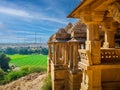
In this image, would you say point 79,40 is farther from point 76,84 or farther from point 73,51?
point 76,84

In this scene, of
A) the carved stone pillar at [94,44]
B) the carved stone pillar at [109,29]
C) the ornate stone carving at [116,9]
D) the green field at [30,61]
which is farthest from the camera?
the green field at [30,61]

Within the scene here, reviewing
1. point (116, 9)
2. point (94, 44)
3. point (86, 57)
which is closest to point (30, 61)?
point (86, 57)

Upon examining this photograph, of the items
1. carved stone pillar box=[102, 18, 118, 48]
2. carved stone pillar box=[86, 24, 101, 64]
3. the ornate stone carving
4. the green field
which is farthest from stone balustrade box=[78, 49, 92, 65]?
the green field

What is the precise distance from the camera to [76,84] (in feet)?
65.6

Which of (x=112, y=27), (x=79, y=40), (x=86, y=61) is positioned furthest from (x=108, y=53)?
(x=79, y=40)

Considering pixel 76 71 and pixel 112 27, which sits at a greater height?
pixel 112 27

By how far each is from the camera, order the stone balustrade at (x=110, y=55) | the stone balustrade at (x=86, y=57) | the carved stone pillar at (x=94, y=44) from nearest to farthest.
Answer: the stone balustrade at (x=86, y=57) → the carved stone pillar at (x=94, y=44) → the stone balustrade at (x=110, y=55)

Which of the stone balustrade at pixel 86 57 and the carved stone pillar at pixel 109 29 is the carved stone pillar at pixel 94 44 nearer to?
the stone balustrade at pixel 86 57

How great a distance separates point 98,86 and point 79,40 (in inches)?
324

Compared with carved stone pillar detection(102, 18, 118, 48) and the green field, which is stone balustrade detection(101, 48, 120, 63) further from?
the green field

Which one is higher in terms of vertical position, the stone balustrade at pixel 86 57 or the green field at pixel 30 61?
the stone balustrade at pixel 86 57

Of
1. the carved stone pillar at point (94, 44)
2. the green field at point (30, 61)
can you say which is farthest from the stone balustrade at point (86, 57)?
the green field at point (30, 61)

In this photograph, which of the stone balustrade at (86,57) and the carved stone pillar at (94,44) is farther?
the carved stone pillar at (94,44)

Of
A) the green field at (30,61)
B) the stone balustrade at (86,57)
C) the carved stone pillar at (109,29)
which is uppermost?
the carved stone pillar at (109,29)
